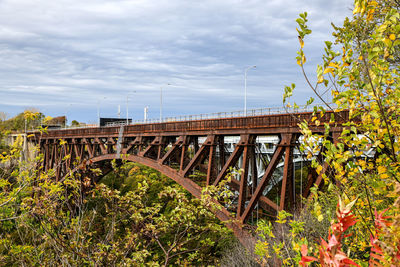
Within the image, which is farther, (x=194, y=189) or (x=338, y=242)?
(x=194, y=189)

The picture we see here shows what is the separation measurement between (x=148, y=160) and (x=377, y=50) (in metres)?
21.1

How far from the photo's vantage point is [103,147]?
1231 inches

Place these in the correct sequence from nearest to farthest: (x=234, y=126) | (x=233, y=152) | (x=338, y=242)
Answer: (x=338, y=242) < (x=233, y=152) < (x=234, y=126)

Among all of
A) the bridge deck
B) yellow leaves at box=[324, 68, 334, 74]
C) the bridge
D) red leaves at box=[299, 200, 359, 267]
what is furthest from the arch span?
red leaves at box=[299, 200, 359, 267]

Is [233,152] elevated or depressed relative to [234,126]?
depressed

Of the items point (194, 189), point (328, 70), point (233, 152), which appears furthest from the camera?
point (194, 189)

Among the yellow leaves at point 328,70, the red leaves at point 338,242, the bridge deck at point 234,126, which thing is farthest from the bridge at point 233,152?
the red leaves at point 338,242

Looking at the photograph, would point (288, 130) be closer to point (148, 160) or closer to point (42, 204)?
point (42, 204)

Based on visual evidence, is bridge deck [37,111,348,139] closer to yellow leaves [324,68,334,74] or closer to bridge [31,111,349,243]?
bridge [31,111,349,243]

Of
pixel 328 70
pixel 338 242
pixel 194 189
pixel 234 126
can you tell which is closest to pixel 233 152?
pixel 234 126

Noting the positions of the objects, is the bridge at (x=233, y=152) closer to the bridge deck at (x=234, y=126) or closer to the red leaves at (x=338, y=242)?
the bridge deck at (x=234, y=126)

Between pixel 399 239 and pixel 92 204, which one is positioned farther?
pixel 92 204

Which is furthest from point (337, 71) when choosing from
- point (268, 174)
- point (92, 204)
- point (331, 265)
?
point (92, 204)

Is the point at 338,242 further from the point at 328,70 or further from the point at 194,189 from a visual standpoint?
the point at 194,189
